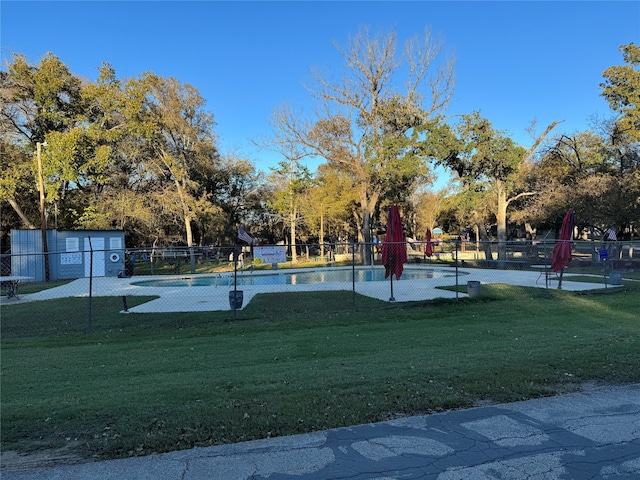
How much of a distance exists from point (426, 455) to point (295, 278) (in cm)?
1904

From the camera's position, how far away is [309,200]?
41531 mm

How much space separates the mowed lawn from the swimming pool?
8.26 m

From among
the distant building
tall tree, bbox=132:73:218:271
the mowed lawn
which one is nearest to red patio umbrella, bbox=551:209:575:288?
the mowed lawn

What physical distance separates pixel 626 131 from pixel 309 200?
25.1 meters

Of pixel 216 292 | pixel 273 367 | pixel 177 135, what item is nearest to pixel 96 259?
pixel 216 292

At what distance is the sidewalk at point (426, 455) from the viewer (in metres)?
3.08

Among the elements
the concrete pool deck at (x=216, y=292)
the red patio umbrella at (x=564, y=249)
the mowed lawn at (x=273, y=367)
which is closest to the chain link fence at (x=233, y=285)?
the concrete pool deck at (x=216, y=292)

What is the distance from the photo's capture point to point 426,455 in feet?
11.0

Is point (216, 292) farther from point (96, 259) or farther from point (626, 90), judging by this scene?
point (626, 90)

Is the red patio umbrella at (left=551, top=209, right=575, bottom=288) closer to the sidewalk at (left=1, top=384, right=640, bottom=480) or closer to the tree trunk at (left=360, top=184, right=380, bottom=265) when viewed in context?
the sidewalk at (left=1, top=384, right=640, bottom=480)

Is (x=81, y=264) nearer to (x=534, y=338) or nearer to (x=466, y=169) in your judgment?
(x=534, y=338)

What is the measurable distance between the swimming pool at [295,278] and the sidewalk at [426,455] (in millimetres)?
15072

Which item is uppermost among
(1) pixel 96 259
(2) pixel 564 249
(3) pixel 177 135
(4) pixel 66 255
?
(3) pixel 177 135

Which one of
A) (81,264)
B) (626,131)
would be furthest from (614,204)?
(81,264)
